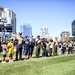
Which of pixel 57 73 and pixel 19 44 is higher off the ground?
pixel 19 44

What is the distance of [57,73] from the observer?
40.0 feet

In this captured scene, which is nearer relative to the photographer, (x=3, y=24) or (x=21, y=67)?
(x=21, y=67)

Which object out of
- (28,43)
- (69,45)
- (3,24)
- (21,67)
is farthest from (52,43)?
(3,24)

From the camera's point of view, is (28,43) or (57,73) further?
(28,43)

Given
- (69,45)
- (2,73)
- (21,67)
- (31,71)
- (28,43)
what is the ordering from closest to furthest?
(2,73)
(31,71)
(21,67)
(28,43)
(69,45)

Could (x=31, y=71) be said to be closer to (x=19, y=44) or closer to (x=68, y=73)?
(x=68, y=73)

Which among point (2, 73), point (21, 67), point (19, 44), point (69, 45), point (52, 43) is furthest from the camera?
point (69, 45)

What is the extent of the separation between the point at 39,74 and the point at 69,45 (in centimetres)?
2074

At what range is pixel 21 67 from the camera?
13.3 meters

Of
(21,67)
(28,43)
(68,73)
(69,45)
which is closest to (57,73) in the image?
(68,73)

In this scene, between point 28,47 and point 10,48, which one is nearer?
point 10,48

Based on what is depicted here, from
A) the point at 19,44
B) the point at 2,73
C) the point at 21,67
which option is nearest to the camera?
the point at 2,73

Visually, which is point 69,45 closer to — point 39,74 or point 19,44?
point 19,44

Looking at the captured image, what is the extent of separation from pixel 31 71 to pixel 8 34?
127 ft
